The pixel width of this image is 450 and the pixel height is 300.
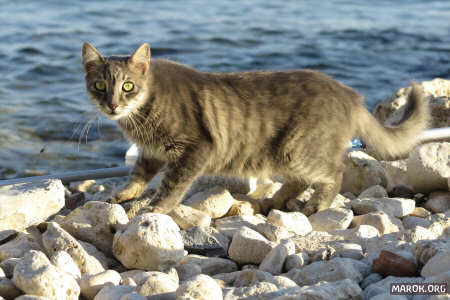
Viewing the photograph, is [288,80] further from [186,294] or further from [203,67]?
[203,67]

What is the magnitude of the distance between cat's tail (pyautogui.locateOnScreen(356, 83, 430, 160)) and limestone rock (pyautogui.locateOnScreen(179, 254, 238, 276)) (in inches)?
63.3

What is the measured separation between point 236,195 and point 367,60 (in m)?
6.38

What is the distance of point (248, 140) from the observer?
153 inches

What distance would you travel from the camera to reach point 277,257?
2.78 metres

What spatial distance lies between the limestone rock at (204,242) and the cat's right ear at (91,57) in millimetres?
1176

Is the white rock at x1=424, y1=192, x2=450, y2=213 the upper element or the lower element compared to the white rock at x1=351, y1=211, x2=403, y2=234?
lower

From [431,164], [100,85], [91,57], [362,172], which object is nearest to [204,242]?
[100,85]

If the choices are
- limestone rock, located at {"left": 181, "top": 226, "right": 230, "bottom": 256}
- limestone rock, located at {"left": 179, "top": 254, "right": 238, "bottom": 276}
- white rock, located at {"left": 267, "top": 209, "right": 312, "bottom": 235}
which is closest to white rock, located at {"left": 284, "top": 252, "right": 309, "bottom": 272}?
limestone rock, located at {"left": 179, "top": 254, "right": 238, "bottom": 276}

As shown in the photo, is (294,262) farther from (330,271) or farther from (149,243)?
(149,243)

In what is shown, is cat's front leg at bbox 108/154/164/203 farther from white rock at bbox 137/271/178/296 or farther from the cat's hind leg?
white rock at bbox 137/271/178/296

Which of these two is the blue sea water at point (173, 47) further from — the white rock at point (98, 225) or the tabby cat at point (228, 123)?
the white rock at point (98, 225)

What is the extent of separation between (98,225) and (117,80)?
87cm

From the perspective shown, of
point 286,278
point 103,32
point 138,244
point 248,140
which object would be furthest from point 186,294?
point 103,32

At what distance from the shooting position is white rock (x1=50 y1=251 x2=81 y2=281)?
8.64 feet
